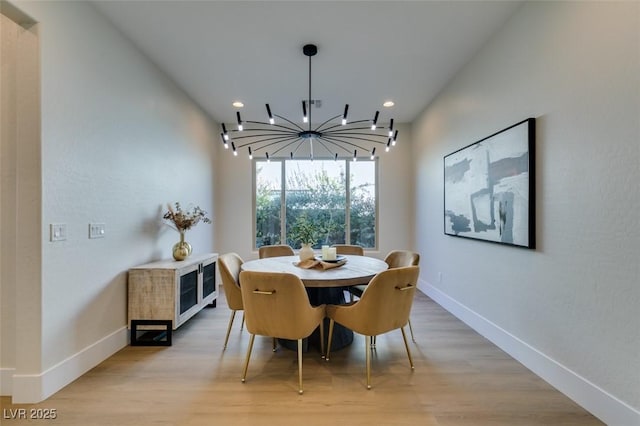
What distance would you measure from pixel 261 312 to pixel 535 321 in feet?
6.72

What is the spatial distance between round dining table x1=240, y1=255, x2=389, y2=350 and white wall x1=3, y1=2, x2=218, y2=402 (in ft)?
3.84

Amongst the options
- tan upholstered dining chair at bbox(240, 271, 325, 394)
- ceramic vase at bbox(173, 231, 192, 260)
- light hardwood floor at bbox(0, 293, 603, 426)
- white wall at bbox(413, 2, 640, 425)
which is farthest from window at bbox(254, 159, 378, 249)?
tan upholstered dining chair at bbox(240, 271, 325, 394)

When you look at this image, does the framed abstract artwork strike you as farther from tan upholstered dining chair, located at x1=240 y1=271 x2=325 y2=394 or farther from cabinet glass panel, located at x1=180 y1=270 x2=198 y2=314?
cabinet glass panel, located at x1=180 y1=270 x2=198 y2=314

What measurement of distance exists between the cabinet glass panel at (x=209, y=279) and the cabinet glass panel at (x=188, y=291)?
23 centimetres

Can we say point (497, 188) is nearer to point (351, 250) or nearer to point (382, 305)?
point (382, 305)

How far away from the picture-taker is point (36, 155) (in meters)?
1.96

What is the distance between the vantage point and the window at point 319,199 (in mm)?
5406

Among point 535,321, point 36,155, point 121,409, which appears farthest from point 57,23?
point 535,321

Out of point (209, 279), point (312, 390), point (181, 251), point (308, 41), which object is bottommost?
point (312, 390)

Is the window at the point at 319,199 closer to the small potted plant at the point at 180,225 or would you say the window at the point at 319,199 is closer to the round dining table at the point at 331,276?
the small potted plant at the point at 180,225

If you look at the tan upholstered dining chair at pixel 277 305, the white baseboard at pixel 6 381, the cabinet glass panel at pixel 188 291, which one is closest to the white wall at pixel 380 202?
the cabinet glass panel at pixel 188 291

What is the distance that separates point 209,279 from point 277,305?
80.8 inches

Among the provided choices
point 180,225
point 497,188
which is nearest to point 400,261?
point 497,188

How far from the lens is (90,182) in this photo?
2.38m
